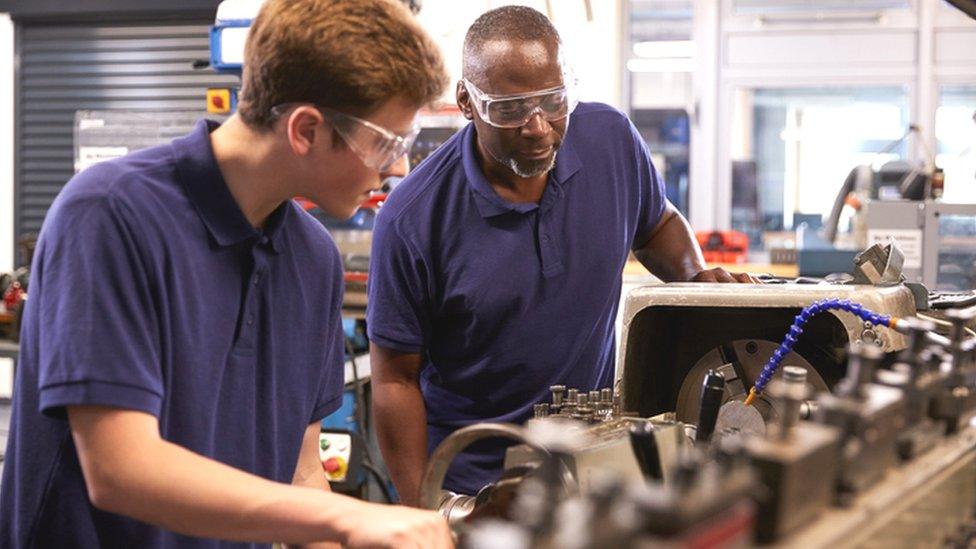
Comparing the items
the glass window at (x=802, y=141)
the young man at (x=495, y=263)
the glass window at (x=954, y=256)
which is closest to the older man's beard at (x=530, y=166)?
the young man at (x=495, y=263)

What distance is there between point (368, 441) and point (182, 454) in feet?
8.28

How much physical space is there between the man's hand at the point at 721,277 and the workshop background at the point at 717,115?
4.97ft

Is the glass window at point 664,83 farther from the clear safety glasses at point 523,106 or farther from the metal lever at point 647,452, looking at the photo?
the metal lever at point 647,452

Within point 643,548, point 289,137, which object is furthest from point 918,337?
point 289,137

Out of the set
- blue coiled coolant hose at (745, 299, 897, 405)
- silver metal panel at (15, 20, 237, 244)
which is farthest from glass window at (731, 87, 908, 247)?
blue coiled coolant hose at (745, 299, 897, 405)

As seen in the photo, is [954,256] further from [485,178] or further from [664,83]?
[664,83]

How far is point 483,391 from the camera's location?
174 cm

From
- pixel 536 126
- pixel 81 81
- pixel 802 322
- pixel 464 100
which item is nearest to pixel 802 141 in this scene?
pixel 81 81

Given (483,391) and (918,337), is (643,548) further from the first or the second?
(483,391)

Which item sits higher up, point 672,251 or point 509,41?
point 509,41

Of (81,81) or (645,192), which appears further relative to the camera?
(81,81)

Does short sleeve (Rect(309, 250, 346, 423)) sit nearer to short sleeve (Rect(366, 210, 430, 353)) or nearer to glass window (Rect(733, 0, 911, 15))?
short sleeve (Rect(366, 210, 430, 353))

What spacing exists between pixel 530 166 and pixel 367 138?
1.83 ft

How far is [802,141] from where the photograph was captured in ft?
20.9
